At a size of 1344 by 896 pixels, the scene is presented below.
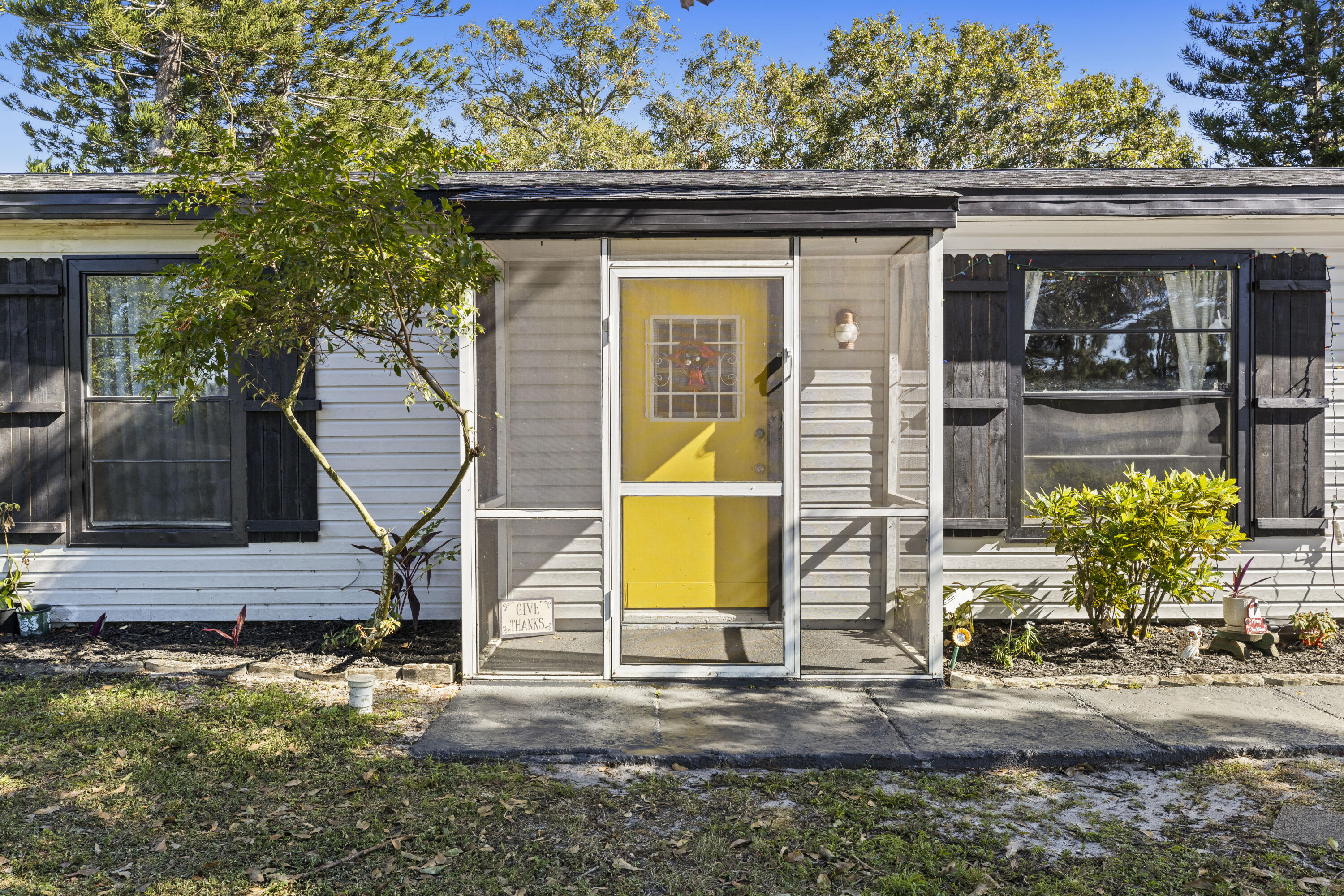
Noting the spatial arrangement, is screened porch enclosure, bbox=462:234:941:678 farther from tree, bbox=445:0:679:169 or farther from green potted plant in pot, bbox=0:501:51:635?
tree, bbox=445:0:679:169

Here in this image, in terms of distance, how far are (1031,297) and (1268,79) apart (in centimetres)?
1685

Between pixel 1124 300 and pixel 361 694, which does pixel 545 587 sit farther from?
pixel 1124 300

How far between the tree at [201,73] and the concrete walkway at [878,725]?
12.3m

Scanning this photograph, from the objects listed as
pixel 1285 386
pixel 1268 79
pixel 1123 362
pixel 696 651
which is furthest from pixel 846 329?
pixel 1268 79

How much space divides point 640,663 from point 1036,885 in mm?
2149

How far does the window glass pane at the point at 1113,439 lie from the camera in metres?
5.12

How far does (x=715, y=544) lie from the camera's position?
434 cm

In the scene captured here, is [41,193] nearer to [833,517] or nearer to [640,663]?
[640,663]

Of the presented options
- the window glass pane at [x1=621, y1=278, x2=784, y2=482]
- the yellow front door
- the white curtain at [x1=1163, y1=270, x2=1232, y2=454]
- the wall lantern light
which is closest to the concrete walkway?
the yellow front door

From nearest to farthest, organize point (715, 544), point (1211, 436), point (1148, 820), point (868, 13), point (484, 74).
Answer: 1. point (1148, 820)
2. point (715, 544)
3. point (1211, 436)
4. point (868, 13)
5. point (484, 74)

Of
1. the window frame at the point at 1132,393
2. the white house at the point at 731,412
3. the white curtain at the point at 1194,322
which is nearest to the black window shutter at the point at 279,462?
the white house at the point at 731,412

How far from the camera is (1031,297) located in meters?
5.14

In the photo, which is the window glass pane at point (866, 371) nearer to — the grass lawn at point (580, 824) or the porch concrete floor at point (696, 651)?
the porch concrete floor at point (696, 651)

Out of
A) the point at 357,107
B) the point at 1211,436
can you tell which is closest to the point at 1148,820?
the point at 1211,436
